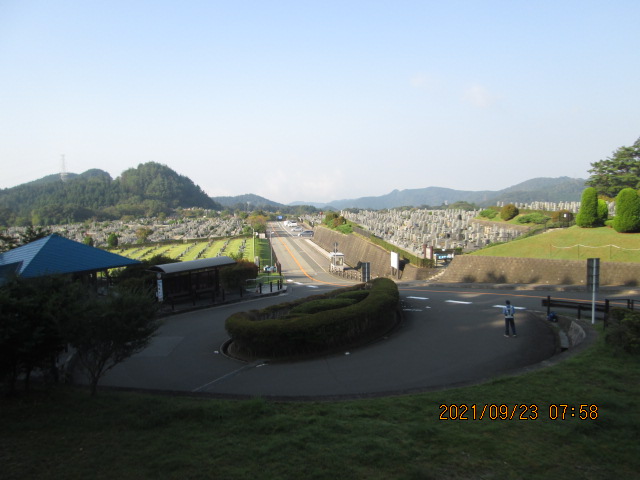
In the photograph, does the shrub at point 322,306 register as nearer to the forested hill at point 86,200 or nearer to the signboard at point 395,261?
the signboard at point 395,261

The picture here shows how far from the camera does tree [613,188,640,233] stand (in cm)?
2348

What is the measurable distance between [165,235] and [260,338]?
62407mm

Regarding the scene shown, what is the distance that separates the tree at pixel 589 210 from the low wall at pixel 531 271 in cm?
612

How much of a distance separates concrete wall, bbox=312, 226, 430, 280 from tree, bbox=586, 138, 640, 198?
2293 centimetres

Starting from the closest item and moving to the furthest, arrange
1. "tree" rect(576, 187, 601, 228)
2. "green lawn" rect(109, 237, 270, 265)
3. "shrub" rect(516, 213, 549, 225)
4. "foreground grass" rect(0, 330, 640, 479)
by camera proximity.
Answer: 1. "foreground grass" rect(0, 330, 640, 479)
2. "tree" rect(576, 187, 601, 228)
3. "shrub" rect(516, 213, 549, 225)
4. "green lawn" rect(109, 237, 270, 265)

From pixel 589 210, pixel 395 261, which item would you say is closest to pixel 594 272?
pixel 589 210

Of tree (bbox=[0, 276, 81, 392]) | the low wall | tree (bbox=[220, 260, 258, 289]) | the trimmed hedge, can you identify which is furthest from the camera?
tree (bbox=[220, 260, 258, 289])

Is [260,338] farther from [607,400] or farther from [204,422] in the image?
[607,400]

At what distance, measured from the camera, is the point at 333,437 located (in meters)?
5.36

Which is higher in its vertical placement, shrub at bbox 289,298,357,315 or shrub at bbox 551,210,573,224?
shrub at bbox 551,210,573,224

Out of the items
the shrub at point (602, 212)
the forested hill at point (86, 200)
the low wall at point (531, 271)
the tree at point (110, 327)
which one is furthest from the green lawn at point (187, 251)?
the forested hill at point (86, 200)

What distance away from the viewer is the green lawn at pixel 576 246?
890 inches

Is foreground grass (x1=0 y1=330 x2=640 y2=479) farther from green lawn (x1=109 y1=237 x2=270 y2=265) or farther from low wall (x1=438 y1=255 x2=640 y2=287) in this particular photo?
green lawn (x1=109 y1=237 x2=270 y2=265)

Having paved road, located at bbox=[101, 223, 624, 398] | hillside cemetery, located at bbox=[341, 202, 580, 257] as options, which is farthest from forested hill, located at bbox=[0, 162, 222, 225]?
paved road, located at bbox=[101, 223, 624, 398]
